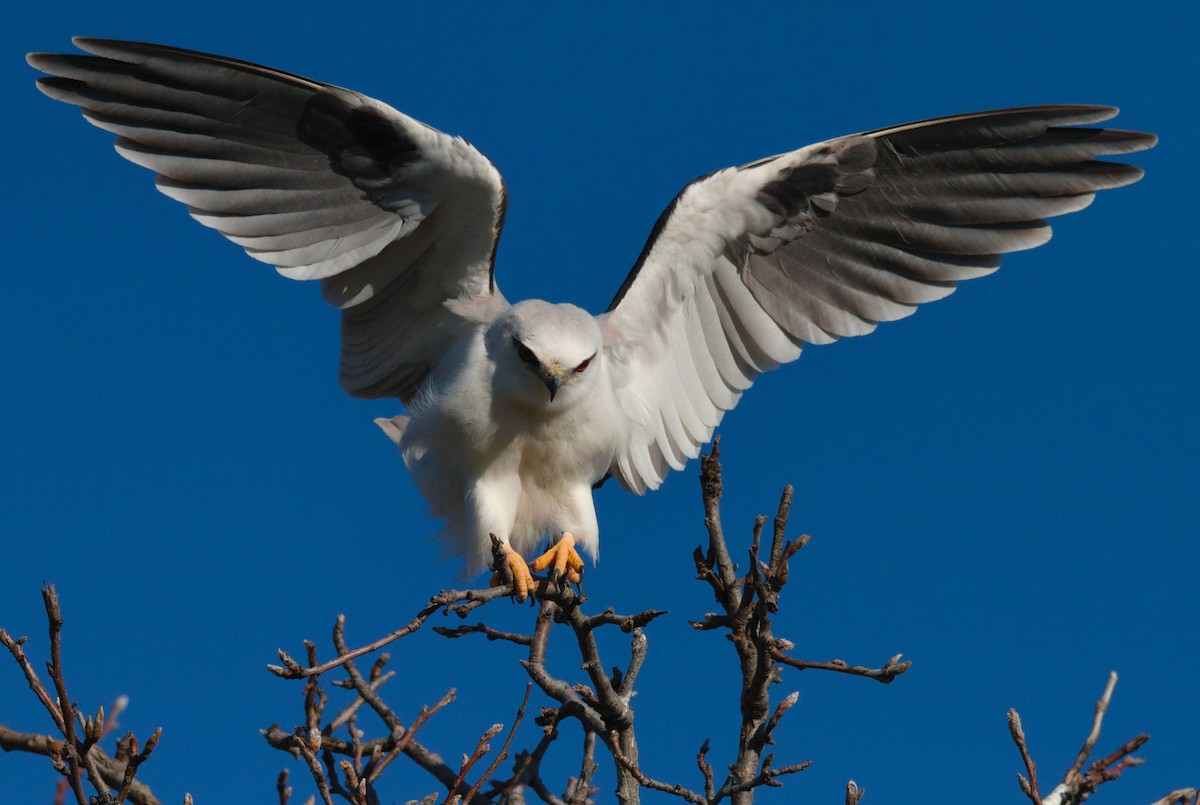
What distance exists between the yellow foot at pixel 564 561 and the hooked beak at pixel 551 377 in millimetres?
697

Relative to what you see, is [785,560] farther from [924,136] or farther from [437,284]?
[924,136]

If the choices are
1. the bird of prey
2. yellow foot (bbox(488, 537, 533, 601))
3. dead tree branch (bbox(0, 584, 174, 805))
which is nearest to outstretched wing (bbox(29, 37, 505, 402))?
the bird of prey

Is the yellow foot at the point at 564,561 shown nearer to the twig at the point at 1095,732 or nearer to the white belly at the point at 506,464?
the white belly at the point at 506,464

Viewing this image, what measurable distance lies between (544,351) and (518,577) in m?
0.96

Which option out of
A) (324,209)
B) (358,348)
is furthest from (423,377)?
(324,209)

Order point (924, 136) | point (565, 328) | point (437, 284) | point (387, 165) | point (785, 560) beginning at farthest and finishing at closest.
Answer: point (924, 136) → point (437, 284) → point (387, 165) → point (565, 328) → point (785, 560)

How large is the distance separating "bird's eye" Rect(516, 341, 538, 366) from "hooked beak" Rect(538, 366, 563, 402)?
1.9 inches

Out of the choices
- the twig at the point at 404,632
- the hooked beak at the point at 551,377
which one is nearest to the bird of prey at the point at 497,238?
the hooked beak at the point at 551,377

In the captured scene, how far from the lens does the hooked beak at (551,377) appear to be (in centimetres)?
489

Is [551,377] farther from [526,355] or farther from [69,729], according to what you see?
[69,729]

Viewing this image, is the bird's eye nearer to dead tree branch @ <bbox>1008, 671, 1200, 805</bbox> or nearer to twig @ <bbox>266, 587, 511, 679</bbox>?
twig @ <bbox>266, 587, 511, 679</bbox>

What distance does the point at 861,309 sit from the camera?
6.35 m

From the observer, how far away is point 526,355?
4965 mm

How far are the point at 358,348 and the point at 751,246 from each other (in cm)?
215
